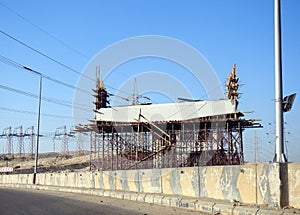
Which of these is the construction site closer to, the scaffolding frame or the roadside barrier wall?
the scaffolding frame

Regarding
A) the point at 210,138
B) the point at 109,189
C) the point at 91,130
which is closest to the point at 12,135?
the point at 91,130

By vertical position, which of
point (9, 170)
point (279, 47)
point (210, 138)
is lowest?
point (9, 170)

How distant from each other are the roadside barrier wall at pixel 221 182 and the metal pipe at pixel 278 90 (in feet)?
1.23

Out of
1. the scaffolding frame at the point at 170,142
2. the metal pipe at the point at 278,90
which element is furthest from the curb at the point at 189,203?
the scaffolding frame at the point at 170,142

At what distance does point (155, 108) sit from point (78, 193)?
39.7ft

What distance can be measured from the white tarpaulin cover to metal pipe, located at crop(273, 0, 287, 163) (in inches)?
639

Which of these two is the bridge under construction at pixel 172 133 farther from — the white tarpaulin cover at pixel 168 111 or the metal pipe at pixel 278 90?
the metal pipe at pixel 278 90

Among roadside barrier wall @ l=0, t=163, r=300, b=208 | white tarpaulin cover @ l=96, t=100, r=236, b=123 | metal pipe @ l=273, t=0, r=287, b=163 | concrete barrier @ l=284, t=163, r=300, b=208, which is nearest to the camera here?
concrete barrier @ l=284, t=163, r=300, b=208

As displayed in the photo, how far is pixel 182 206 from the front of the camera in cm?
1205

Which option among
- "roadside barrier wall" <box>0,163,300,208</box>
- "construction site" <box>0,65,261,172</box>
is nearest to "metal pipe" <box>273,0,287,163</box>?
"roadside barrier wall" <box>0,163,300,208</box>

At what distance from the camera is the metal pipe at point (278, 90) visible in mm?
9492

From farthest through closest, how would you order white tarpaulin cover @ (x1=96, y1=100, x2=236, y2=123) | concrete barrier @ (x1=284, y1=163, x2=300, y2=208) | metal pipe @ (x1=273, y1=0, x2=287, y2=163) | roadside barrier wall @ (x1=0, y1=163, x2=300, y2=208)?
1. white tarpaulin cover @ (x1=96, y1=100, x2=236, y2=123)
2. metal pipe @ (x1=273, y1=0, x2=287, y2=163)
3. roadside barrier wall @ (x1=0, y1=163, x2=300, y2=208)
4. concrete barrier @ (x1=284, y1=163, x2=300, y2=208)

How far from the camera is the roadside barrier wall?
9.09 meters

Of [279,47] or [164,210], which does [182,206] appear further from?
[279,47]
